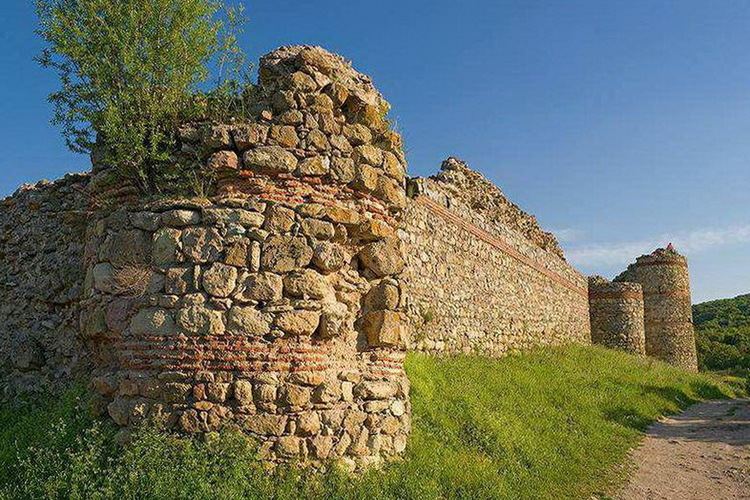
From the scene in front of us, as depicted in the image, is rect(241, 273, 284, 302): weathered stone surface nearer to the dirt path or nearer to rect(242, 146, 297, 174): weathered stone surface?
rect(242, 146, 297, 174): weathered stone surface

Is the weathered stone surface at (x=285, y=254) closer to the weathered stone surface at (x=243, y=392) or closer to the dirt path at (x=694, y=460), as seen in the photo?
the weathered stone surface at (x=243, y=392)

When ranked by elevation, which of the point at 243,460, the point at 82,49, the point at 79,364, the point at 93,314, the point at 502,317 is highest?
the point at 82,49

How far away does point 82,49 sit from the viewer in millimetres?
5949

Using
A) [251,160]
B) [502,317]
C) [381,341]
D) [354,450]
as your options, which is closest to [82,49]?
[251,160]

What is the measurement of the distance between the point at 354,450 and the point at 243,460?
1084mm

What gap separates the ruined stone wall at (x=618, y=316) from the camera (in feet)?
78.7

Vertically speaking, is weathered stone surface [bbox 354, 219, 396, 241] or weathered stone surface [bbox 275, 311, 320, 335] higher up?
weathered stone surface [bbox 354, 219, 396, 241]

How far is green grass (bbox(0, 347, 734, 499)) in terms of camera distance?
15.1 feet

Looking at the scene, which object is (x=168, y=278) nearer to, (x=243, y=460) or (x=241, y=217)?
(x=241, y=217)

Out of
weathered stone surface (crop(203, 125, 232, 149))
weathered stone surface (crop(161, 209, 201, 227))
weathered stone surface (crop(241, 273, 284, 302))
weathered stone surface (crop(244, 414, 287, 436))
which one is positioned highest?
weathered stone surface (crop(203, 125, 232, 149))

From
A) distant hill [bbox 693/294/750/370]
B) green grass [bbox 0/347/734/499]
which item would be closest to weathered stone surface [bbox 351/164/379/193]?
green grass [bbox 0/347/734/499]

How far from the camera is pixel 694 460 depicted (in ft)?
30.5

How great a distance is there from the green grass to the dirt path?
33 centimetres

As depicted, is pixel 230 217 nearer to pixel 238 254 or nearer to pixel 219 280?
pixel 238 254
